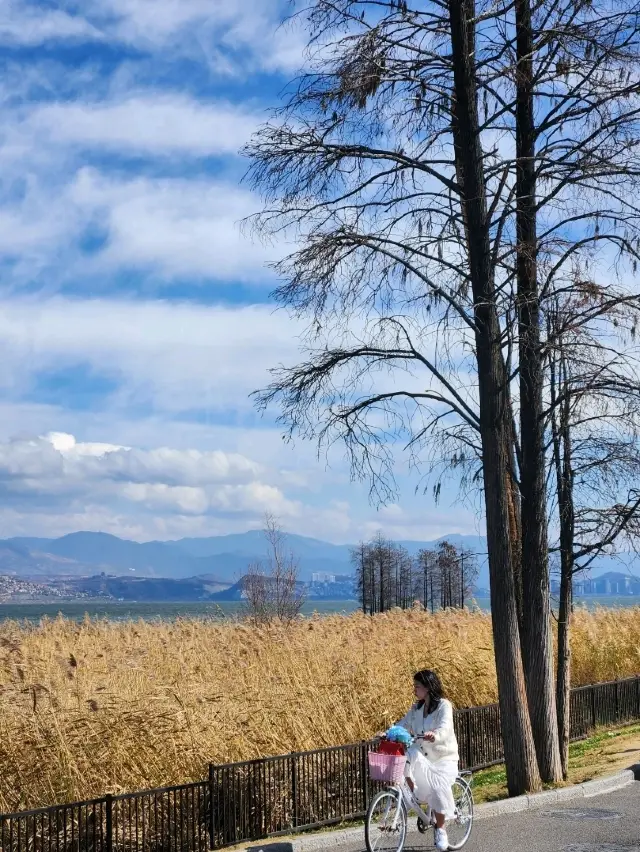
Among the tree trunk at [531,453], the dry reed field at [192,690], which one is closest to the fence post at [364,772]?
the dry reed field at [192,690]

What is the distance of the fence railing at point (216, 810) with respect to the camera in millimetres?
9383

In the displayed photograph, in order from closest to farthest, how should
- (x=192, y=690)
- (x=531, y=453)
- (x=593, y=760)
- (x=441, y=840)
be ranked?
(x=441, y=840), (x=192, y=690), (x=531, y=453), (x=593, y=760)

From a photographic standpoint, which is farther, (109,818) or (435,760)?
(435,760)

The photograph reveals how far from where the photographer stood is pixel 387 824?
9.09 metres

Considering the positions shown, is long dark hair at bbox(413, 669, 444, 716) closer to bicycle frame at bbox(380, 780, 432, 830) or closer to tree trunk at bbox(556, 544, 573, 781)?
bicycle frame at bbox(380, 780, 432, 830)

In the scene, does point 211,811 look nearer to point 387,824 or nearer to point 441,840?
point 387,824

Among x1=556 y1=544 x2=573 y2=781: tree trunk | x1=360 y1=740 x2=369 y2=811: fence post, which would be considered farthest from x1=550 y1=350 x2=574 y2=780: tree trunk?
x1=360 y1=740 x2=369 y2=811: fence post

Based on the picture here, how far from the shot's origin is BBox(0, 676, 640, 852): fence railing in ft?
30.8

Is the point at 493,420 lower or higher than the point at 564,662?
higher

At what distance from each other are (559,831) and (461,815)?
116cm

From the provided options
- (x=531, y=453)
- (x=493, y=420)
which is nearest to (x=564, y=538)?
(x=531, y=453)

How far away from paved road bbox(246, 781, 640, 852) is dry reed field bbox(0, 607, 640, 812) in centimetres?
170

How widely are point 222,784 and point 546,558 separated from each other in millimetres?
5425

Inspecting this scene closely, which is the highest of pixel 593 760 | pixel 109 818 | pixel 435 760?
pixel 435 760
